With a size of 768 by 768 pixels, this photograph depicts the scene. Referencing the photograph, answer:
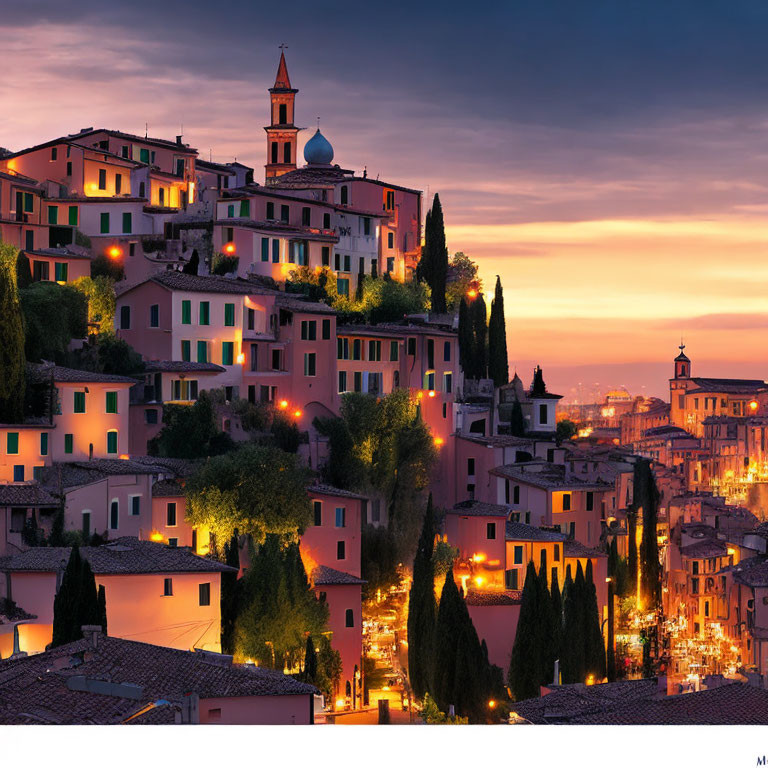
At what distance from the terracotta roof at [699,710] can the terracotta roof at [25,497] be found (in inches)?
366

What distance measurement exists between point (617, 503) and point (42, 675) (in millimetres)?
25947

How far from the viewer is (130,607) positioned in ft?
60.1

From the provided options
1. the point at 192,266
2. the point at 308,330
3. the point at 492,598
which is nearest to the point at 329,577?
the point at 492,598

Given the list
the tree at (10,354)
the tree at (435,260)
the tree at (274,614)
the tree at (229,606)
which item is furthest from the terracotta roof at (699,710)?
the tree at (435,260)

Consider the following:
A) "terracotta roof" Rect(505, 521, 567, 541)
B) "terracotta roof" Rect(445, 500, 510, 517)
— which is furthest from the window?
"terracotta roof" Rect(505, 521, 567, 541)

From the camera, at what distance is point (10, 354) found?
2031 cm

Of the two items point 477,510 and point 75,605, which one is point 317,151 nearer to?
point 477,510

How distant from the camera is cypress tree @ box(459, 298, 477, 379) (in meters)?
31.9

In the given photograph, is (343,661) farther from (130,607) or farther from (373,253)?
(373,253)

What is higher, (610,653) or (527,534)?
(527,534)

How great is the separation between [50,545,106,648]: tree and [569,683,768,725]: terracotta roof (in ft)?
19.7

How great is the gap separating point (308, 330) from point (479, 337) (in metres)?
6.73

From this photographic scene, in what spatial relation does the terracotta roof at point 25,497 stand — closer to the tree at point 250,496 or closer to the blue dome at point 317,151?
the tree at point 250,496
